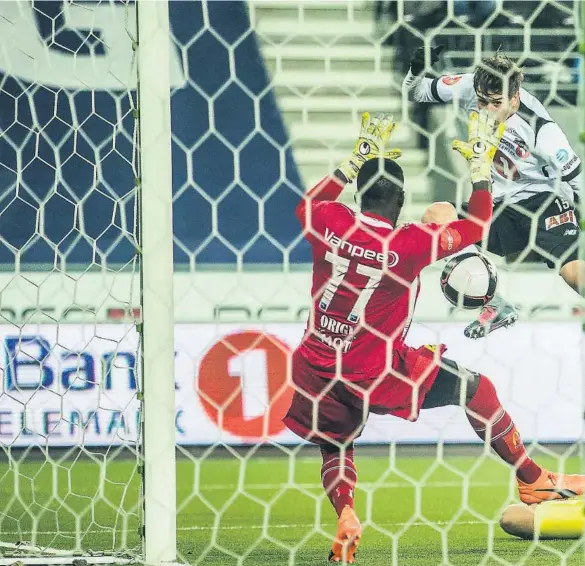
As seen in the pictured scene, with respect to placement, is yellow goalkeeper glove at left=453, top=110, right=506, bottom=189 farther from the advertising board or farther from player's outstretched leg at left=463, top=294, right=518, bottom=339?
the advertising board

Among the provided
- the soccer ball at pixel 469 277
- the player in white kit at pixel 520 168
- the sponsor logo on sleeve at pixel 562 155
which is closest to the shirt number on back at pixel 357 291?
the player in white kit at pixel 520 168

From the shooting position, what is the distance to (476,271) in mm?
1675

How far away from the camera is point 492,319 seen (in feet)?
6.72

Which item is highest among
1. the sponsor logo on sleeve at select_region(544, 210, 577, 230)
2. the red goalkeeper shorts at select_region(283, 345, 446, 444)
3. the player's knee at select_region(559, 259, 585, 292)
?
the sponsor logo on sleeve at select_region(544, 210, 577, 230)

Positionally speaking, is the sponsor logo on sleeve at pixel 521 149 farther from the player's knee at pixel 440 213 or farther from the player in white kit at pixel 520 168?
the player's knee at pixel 440 213

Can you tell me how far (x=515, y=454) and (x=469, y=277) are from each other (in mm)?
344

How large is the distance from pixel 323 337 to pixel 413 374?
0.58ft

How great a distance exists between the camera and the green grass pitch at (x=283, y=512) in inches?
53.9

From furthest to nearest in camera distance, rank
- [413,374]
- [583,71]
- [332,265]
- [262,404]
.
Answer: [262,404]
[413,374]
[332,265]
[583,71]

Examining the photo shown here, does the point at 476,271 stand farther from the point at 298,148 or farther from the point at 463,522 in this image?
the point at 298,148

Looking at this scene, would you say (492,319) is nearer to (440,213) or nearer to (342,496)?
(440,213)

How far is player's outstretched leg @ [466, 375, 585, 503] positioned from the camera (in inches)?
60.2

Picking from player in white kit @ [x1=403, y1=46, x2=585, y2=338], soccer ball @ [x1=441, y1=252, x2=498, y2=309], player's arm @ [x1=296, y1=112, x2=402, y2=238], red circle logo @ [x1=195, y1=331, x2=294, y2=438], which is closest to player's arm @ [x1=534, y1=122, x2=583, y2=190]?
player in white kit @ [x1=403, y1=46, x2=585, y2=338]

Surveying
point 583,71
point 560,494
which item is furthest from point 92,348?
point 583,71
